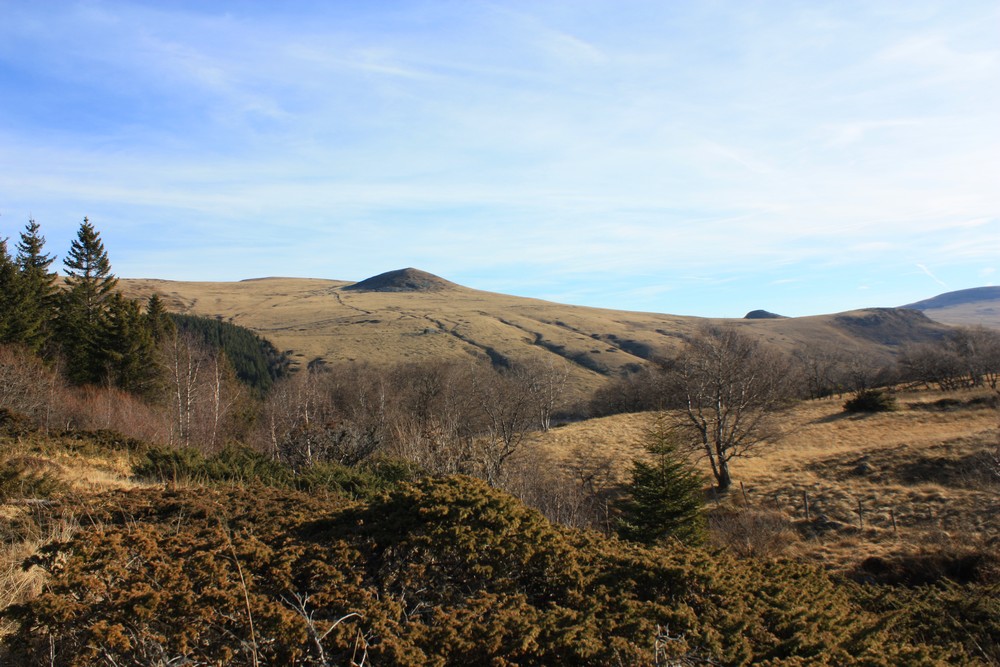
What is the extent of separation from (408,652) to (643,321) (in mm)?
146294

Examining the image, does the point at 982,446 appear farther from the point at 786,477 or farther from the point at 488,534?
the point at 488,534

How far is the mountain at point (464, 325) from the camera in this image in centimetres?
10175

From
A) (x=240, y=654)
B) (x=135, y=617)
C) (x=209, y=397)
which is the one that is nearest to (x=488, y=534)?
(x=240, y=654)

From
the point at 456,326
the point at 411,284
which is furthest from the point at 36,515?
the point at 411,284

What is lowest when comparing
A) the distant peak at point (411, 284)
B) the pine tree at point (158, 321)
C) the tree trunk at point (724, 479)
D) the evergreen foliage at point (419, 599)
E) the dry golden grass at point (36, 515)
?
the tree trunk at point (724, 479)

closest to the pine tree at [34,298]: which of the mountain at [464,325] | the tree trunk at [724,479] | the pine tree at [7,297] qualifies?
the pine tree at [7,297]

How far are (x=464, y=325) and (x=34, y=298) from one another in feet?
291

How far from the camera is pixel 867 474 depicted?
2967 cm

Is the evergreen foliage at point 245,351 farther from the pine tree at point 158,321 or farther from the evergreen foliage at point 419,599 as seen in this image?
the evergreen foliage at point 419,599

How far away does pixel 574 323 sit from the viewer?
132875mm

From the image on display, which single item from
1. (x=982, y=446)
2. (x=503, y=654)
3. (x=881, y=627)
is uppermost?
(x=503, y=654)

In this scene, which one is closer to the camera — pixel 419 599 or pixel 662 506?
pixel 419 599

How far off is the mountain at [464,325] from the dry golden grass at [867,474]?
32536 mm

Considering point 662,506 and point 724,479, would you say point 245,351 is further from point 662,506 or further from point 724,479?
point 662,506
